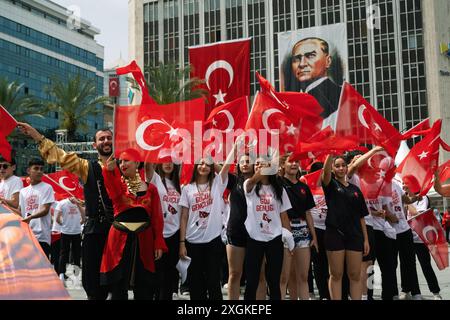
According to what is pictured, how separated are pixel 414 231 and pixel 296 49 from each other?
3015 centimetres

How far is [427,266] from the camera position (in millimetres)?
8867

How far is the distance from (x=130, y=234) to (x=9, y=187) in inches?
146

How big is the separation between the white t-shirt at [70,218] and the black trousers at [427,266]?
22.2 feet

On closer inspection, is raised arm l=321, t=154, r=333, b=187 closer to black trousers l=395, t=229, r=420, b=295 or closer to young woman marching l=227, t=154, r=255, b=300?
young woman marching l=227, t=154, r=255, b=300

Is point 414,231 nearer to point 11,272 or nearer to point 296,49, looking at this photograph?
point 11,272

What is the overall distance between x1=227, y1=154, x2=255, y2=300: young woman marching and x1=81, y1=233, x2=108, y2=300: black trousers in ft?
5.21

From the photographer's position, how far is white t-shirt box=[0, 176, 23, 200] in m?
8.40

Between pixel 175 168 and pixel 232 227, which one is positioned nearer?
pixel 232 227

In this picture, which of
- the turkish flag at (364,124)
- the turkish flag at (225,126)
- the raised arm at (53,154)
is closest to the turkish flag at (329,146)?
the turkish flag at (364,124)

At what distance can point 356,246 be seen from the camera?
268 inches

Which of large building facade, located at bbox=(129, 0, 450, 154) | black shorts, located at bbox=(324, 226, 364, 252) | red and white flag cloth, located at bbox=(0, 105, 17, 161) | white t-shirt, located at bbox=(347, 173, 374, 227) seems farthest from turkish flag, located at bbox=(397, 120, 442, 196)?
large building facade, located at bbox=(129, 0, 450, 154)

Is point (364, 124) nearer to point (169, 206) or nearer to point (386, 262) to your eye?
point (386, 262)

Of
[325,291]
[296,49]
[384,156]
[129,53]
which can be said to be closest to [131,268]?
[325,291]
